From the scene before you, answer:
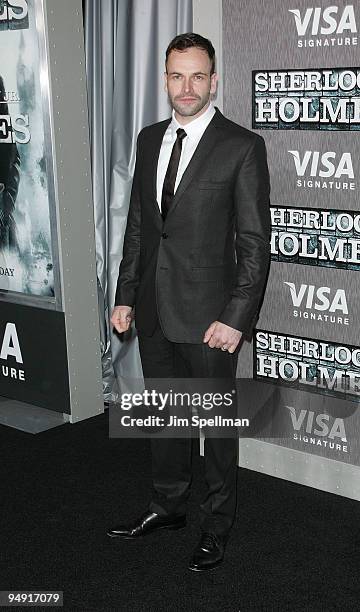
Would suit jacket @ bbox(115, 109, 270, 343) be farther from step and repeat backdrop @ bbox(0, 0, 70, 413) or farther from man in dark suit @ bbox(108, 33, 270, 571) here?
step and repeat backdrop @ bbox(0, 0, 70, 413)

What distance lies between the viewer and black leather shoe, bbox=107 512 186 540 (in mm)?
2795

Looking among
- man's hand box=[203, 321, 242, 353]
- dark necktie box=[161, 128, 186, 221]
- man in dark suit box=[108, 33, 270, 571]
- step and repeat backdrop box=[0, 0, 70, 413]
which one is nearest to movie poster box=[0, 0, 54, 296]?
step and repeat backdrop box=[0, 0, 70, 413]

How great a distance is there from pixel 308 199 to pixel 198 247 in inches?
25.9

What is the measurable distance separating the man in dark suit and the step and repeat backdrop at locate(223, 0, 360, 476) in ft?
1.48

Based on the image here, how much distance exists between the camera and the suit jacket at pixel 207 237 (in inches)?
94.8

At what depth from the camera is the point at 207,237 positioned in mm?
2465

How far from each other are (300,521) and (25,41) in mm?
2389

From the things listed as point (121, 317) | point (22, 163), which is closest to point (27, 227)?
point (22, 163)

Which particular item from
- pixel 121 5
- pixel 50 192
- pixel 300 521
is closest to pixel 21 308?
pixel 50 192

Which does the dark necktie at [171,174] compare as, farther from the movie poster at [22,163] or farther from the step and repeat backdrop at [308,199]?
the movie poster at [22,163]

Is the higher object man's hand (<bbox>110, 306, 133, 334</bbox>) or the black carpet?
man's hand (<bbox>110, 306, 133, 334</bbox>)

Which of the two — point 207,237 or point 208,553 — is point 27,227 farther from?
point 208,553

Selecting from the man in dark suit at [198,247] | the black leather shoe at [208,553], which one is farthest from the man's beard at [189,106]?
the black leather shoe at [208,553]

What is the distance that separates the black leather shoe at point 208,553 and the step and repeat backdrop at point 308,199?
0.72m
